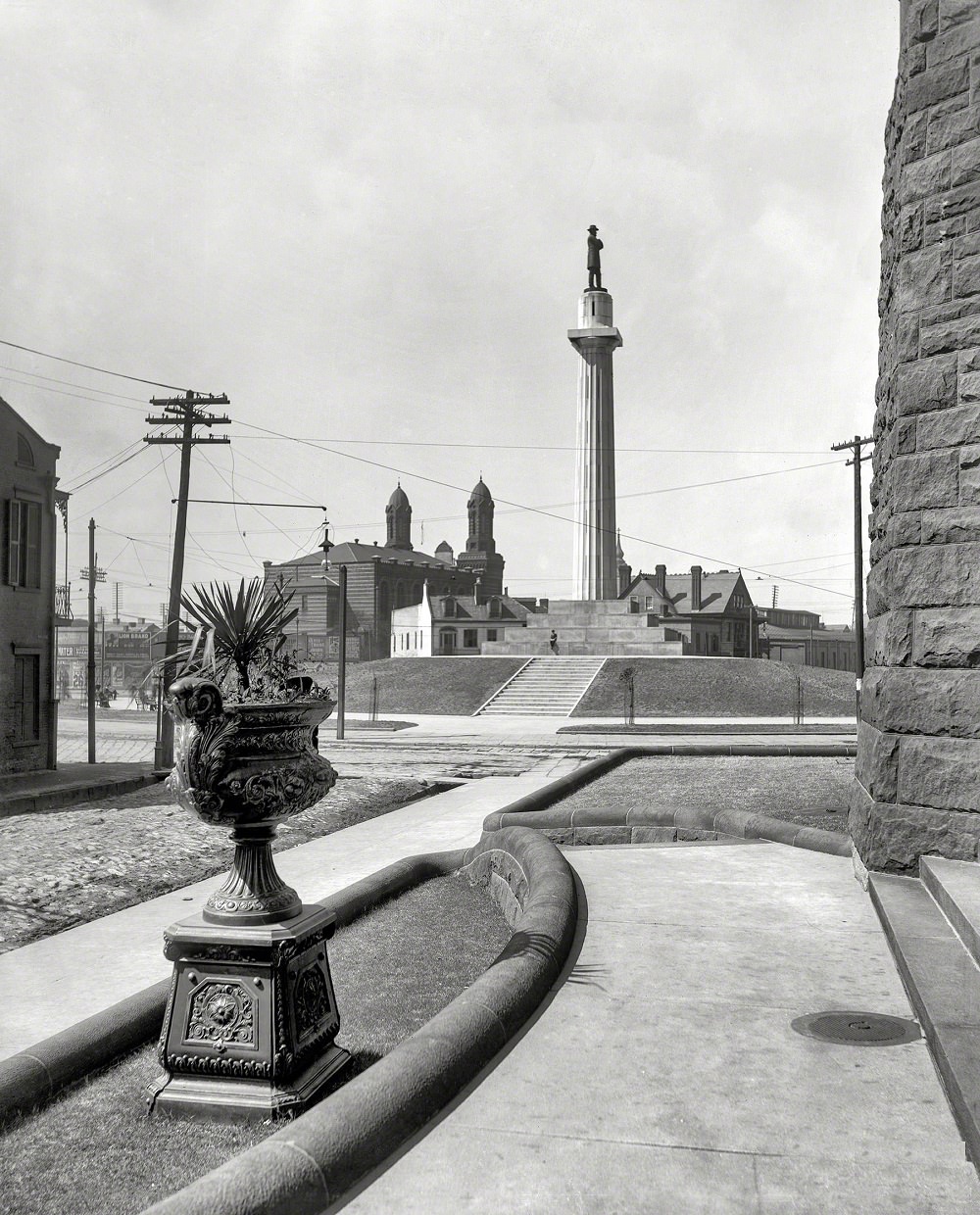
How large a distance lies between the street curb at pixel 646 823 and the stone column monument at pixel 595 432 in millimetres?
45571

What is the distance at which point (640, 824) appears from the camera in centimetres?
1173

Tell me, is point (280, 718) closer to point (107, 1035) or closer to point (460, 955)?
point (107, 1035)

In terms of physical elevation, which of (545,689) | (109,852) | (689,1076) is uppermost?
(545,689)

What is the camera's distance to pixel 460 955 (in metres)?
7.27

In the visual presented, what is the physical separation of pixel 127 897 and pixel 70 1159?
21.7ft

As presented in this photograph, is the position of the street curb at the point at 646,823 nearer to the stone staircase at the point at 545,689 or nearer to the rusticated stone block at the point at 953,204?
the rusticated stone block at the point at 953,204

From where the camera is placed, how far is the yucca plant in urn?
441cm

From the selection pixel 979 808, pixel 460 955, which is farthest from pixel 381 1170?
pixel 979 808

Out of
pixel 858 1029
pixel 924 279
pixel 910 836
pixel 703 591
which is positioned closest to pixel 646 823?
pixel 910 836

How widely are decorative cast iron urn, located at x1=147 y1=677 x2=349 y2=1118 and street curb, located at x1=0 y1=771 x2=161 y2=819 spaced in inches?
536

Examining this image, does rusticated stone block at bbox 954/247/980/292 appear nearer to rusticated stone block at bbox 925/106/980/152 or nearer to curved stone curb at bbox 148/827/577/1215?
rusticated stone block at bbox 925/106/980/152

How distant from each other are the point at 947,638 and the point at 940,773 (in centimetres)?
90

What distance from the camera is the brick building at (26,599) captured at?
2156 centimetres

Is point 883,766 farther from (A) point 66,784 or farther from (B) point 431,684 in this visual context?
(B) point 431,684
